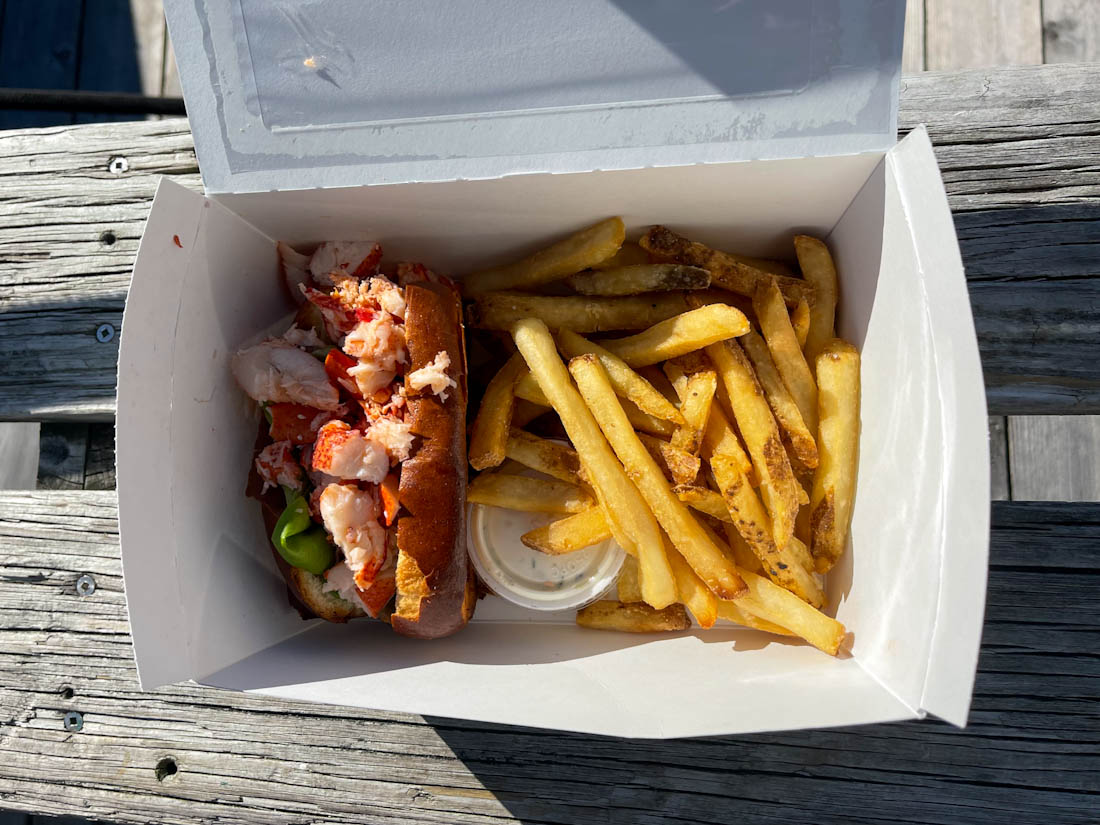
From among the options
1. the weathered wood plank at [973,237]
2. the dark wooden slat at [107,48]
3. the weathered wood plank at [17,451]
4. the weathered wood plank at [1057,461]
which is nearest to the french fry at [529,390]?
the weathered wood plank at [973,237]

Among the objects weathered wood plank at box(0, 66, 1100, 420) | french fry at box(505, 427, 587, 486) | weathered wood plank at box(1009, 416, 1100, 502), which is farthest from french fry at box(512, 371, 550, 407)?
weathered wood plank at box(1009, 416, 1100, 502)

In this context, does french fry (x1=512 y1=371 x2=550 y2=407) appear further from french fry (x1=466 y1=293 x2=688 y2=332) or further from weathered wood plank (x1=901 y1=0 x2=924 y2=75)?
weathered wood plank (x1=901 y1=0 x2=924 y2=75)

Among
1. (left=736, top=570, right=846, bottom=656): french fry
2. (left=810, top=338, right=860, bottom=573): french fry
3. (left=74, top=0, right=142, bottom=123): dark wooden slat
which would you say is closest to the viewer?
(left=736, top=570, right=846, bottom=656): french fry

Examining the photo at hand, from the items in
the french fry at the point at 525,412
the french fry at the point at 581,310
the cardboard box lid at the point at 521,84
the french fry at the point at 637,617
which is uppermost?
the cardboard box lid at the point at 521,84

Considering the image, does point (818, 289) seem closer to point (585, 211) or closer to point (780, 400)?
point (780, 400)

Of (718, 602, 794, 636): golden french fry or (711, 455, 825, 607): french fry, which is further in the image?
(718, 602, 794, 636): golden french fry

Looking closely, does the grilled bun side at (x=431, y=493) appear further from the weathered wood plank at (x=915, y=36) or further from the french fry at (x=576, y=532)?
the weathered wood plank at (x=915, y=36)

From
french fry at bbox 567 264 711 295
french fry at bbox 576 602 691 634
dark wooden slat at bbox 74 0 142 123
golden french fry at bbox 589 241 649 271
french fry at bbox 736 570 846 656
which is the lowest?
french fry at bbox 576 602 691 634
